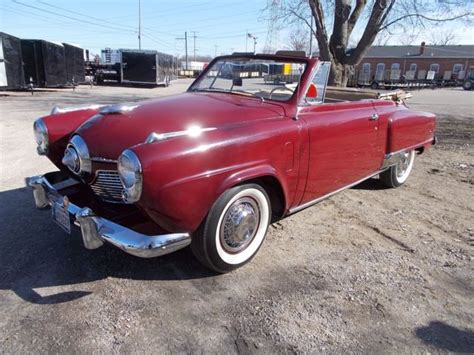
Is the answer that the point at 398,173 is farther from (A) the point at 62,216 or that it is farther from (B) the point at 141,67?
(B) the point at 141,67

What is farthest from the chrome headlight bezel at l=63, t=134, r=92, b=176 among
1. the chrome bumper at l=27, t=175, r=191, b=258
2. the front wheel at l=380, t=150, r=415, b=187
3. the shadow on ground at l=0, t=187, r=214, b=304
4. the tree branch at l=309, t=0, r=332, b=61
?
the tree branch at l=309, t=0, r=332, b=61

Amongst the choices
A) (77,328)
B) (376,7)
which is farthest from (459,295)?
(376,7)

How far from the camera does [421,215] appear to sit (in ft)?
14.8

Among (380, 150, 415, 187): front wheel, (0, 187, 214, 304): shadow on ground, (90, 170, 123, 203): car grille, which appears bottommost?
(0, 187, 214, 304): shadow on ground

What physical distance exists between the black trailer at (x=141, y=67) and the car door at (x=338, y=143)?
21.8m

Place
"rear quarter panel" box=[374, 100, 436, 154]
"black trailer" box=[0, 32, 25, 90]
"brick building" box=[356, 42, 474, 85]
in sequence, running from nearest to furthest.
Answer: "rear quarter panel" box=[374, 100, 436, 154] → "black trailer" box=[0, 32, 25, 90] → "brick building" box=[356, 42, 474, 85]

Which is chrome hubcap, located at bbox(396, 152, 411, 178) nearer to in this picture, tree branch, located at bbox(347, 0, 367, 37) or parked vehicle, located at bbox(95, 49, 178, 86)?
tree branch, located at bbox(347, 0, 367, 37)

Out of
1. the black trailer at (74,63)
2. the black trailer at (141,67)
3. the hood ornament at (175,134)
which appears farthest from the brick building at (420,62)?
the hood ornament at (175,134)

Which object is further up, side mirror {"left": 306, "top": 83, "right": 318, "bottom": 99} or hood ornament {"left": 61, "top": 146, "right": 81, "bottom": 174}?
side mirror {"left": 306, "top": 83, "right": 318, "bottom": 99}

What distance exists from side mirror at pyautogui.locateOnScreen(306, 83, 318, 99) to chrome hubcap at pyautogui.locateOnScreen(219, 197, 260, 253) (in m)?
1.19

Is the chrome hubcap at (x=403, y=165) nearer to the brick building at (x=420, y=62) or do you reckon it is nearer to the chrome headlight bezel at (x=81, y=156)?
the chrome headlight bezel at (x=81, y=156)

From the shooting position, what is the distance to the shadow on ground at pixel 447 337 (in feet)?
7.93

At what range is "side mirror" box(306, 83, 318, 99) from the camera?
12.2 ft

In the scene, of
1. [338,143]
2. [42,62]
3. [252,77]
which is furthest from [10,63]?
[338,143]
